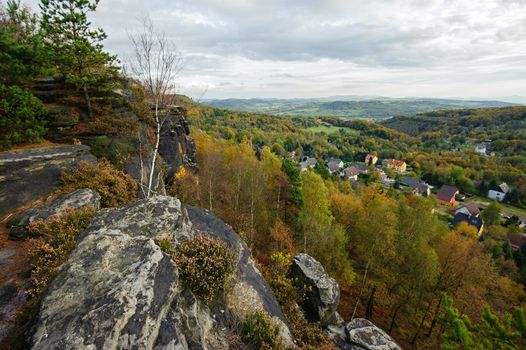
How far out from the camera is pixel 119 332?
4.54 metres

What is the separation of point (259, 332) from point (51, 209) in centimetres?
860

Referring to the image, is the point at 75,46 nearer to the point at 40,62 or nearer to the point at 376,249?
the point at 40,62

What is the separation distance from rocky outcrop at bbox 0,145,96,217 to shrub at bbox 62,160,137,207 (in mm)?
514

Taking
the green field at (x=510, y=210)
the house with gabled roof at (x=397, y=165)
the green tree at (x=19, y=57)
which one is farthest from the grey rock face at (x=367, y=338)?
the house with gabled roof at (x=397, y=165)

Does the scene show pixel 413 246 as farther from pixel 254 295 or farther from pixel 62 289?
pixel 62 289

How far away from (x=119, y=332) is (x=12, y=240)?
6.84m

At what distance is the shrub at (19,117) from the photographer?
10438 millimetres

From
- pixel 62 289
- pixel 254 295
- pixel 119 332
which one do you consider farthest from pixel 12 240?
pixel 254 295

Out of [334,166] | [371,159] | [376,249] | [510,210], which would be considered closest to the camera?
[376,249]

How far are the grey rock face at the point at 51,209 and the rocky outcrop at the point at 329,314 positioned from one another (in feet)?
33.8

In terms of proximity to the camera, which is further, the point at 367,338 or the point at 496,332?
the point at 367,338

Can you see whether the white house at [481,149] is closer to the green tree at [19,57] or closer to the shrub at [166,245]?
the shrub at [166,245]

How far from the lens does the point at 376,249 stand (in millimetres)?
18891

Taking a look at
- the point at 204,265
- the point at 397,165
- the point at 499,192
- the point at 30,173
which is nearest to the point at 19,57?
the point at 30,173
